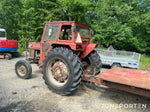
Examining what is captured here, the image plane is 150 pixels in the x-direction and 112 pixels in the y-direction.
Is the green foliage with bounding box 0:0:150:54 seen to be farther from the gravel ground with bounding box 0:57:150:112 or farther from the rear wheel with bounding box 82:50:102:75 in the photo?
the gravel ground with bounding box 0:57:150:112

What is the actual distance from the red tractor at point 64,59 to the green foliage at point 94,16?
26.8 feet

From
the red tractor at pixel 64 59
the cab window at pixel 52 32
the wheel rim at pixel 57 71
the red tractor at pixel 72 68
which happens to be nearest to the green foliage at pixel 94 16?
the red tractor at pixel 64 59

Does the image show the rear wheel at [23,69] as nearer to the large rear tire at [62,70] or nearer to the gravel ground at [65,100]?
the gravel ground at [65,100]

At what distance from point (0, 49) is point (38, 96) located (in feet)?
23.7

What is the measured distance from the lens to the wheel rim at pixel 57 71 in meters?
3.50

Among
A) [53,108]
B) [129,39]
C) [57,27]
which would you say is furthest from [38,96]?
[129,39]

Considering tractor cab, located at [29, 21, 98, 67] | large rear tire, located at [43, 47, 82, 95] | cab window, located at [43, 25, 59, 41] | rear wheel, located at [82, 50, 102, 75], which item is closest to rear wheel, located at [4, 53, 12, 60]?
tractor cab, located at [29, 21, 98, 67]

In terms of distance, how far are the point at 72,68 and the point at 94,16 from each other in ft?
42.6

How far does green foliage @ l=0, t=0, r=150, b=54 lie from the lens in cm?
1191

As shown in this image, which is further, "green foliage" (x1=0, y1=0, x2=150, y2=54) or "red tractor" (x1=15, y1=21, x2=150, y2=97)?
"green foliage" (x1=0, y1=0, x2=150, y2=54)

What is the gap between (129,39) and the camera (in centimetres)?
1258

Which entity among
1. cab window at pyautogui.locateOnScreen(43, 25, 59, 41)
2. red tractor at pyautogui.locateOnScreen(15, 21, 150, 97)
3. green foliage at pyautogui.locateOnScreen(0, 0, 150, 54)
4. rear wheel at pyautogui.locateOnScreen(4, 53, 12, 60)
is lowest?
rear wheel at pyautogui.locateOnScreen(4, 53, 12, 60)

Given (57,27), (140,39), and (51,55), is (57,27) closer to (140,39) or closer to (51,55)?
(51,55)

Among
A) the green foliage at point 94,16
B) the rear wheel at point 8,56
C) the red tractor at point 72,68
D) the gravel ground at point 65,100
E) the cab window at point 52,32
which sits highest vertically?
the green foliage at point 94,16
